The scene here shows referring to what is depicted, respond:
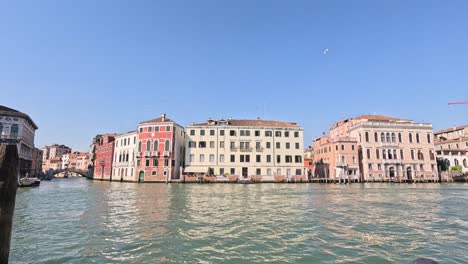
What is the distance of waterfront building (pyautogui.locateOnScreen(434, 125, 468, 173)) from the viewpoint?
5181 centimetres

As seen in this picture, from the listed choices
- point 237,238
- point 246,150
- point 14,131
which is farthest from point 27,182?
point 237,238

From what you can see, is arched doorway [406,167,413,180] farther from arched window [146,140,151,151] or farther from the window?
arched window [146,140,151,151]

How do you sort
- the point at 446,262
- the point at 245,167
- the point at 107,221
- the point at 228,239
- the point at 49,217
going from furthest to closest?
→ the point at 245,167 → the point at 49,217 → the point at 107,221 → the point at 228,239 → the point at 446,262

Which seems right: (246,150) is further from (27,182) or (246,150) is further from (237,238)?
(237,238)

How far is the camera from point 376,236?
7898 millimetres

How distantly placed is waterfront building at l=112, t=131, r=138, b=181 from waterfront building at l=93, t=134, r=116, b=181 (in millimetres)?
3082

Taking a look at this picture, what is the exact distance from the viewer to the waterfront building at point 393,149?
154 feet

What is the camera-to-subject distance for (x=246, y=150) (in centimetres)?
4434

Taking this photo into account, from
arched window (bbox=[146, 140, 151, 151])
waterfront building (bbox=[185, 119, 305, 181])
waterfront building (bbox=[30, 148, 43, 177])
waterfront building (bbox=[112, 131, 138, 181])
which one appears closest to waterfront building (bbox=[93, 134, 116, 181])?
waterfront building (bbox=[112, 131, 138, 181])

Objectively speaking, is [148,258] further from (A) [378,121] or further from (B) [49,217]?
(A) [378,121]

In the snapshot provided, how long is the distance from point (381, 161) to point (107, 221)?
47.8 meters

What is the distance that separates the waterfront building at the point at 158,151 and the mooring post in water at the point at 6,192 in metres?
38.5

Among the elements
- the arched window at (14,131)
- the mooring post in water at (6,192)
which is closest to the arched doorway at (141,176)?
the arched window at (14,131)

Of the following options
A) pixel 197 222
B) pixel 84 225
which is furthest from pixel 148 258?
pixel 84 225
